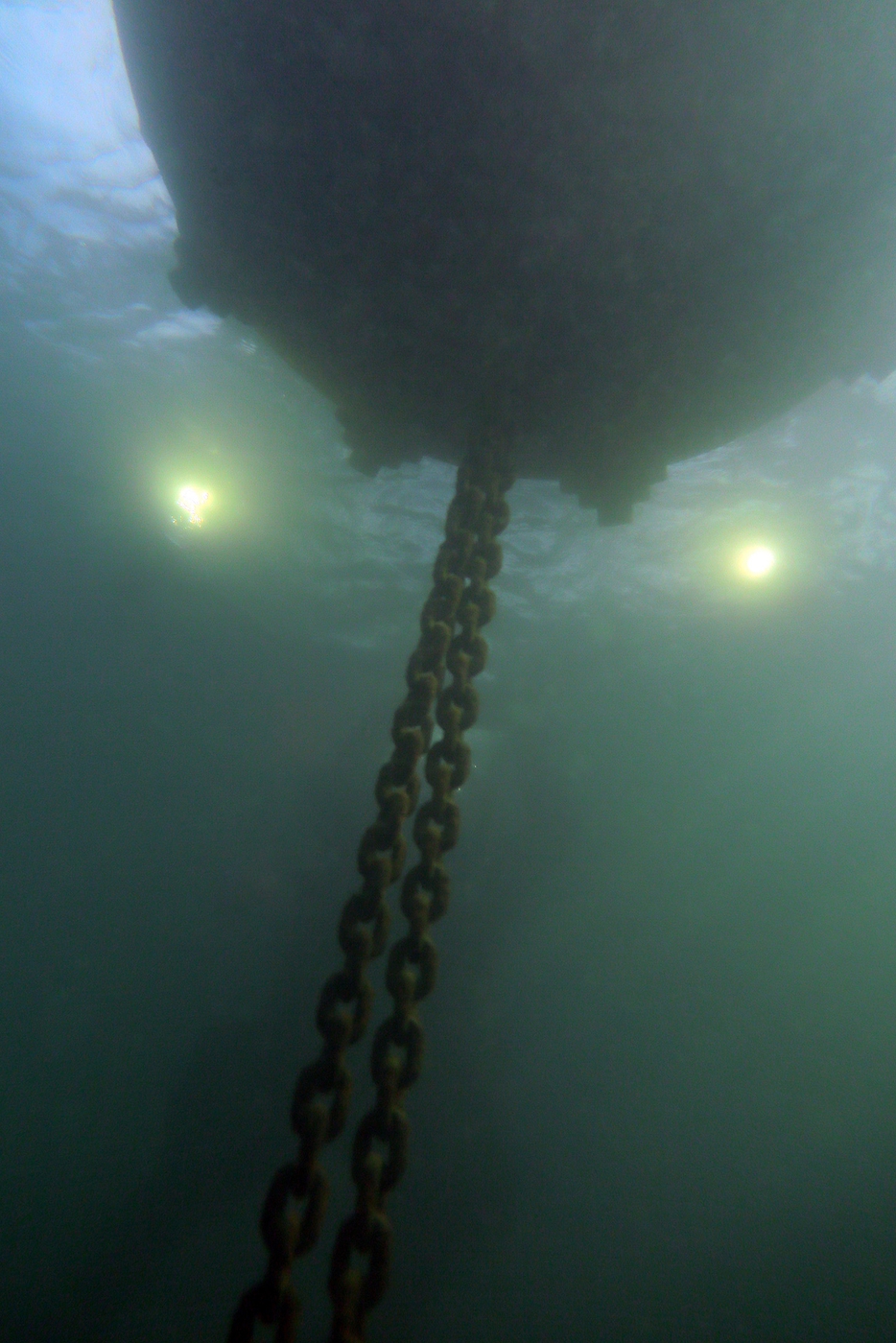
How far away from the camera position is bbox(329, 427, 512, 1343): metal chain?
4.88 ft

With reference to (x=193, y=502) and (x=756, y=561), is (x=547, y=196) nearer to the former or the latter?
(x=756, y=561)

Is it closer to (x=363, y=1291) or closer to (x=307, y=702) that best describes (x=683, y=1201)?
(x=307, y=702)

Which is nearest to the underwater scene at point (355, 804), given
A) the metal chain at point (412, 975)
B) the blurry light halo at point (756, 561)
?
the blurry light halo at point (756, 561)

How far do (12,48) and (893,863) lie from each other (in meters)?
35.6

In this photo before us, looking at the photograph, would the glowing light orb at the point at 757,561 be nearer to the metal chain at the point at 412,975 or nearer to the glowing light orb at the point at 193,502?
the metal chain at the point at 412,975

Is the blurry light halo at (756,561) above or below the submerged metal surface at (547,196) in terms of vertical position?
above

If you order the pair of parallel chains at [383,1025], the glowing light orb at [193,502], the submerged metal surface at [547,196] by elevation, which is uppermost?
the glowing light orb at [193,502]

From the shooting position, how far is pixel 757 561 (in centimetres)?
1221

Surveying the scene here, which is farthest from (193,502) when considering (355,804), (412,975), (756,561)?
(412,975)

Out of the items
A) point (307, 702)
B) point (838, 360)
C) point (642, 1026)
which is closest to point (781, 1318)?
point (642, 1026)

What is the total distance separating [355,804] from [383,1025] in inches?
633

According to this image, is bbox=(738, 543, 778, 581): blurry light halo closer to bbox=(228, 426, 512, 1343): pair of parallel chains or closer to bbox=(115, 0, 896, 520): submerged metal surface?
bbox=(115, 0, 896, 520): submerged metal surface

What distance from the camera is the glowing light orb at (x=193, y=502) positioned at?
526 inches

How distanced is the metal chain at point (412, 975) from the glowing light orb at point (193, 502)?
1217 cm
